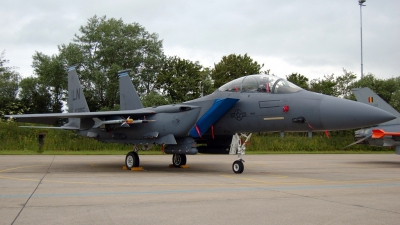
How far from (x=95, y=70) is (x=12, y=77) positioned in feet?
92.1

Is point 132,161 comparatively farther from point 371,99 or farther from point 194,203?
point 371,99

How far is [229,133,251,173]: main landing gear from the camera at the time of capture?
12031mm

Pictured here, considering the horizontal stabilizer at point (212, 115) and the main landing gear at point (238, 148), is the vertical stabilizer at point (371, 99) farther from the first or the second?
the horizontal stabilizer at point (212, 115)

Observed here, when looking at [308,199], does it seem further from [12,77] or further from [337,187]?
[12,77]

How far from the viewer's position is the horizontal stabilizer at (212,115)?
38.9 feet

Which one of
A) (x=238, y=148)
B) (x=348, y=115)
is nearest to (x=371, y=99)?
(x=238, y=148)

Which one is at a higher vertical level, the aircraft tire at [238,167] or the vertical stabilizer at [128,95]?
the vertical stabilizer at [128,95]

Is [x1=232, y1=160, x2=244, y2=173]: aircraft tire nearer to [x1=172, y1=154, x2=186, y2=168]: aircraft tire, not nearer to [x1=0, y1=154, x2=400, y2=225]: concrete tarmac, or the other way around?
[x1=0, y1=154, x2=400, y2=225]: concrete tarmac

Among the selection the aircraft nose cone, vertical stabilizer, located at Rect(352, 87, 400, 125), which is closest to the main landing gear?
the aircraft nose cone

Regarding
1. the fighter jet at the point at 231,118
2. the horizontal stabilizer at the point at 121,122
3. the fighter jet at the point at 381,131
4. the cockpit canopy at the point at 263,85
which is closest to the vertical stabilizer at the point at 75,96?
the fighter jet at the point at 231,118

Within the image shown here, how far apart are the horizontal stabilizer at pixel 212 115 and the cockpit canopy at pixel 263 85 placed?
0.50 m

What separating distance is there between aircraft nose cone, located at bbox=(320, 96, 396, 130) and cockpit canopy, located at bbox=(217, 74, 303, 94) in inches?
48.2

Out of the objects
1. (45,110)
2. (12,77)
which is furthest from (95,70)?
(12,77)

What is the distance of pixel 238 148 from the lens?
39.7 feet
